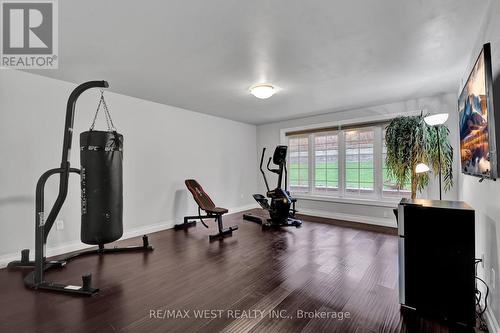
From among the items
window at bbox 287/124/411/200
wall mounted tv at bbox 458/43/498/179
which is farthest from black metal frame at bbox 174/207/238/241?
wall mounted tv at bbox 458/43/498/179

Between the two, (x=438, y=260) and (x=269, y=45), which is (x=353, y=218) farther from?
(x=269, y=45)

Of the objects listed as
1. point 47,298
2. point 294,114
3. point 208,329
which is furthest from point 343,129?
point 47,298

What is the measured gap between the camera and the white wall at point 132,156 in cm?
291

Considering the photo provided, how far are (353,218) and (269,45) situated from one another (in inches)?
163

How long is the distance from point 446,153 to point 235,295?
12.6 ft

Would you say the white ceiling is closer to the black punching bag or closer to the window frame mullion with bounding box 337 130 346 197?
the black punching bag

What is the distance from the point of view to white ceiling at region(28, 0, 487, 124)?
1.80m

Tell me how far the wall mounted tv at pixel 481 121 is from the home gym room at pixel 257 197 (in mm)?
19

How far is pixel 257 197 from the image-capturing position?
498 cm

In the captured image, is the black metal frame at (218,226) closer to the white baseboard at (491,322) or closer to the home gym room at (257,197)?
the home gym room at (257,197)

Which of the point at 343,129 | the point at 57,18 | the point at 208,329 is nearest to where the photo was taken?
the point at 208,329

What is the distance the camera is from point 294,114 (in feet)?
18.1

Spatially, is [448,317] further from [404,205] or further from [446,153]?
[446,153]

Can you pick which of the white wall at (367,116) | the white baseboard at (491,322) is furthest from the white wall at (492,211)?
the white wall at (367,116)
